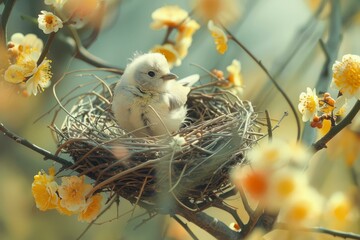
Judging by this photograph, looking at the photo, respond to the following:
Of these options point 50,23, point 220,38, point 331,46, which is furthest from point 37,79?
point 331,46

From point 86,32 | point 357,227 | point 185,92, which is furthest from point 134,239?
point 86,32

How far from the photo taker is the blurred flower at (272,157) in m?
1.25

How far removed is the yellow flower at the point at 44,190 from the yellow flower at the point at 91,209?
0.41ft

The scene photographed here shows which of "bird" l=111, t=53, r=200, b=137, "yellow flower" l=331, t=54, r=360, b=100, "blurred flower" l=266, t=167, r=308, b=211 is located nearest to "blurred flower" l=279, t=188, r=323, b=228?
"blurred flower" l=266, t=167, r=308, b=211

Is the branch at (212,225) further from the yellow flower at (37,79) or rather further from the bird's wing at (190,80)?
the bird's wing at (190,80)

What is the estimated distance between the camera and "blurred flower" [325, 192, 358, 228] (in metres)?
2.29

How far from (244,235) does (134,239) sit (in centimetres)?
61

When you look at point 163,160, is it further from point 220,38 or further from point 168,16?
point 168,16

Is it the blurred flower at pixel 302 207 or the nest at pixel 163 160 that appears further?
the nest at pixel 163 160

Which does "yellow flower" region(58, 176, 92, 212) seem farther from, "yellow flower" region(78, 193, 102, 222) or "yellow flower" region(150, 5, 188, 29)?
"yellow flower" region(150, 5, 188, 29)

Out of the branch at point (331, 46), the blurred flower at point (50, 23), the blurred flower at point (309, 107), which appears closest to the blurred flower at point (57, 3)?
the blurred flower at point (50, 23)

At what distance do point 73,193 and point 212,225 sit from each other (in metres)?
0.57

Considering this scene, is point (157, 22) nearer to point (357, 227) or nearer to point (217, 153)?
point (217, 153)

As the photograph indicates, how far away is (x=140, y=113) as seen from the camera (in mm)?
3033
